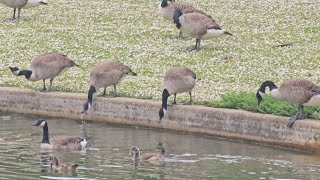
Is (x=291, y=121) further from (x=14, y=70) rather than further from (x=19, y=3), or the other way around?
(x=19, y=3)

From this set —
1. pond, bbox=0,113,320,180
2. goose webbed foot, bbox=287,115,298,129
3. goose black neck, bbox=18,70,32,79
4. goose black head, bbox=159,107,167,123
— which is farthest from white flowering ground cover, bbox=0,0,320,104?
goose webbed foot, bbox=287,115,298,129

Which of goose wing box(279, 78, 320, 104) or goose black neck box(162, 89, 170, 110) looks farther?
goose black neck box(162, 89, 170, 110)

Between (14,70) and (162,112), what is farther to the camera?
(14,70)

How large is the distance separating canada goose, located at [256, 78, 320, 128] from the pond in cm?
110

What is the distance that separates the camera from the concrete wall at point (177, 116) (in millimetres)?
19391

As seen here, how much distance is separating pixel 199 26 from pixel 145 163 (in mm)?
11272

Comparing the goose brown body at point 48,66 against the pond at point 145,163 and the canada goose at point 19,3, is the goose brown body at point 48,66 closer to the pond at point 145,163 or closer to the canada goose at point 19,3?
the pond at point 145,163

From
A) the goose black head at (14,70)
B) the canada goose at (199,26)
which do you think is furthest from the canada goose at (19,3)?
the goose black head at (14,70)

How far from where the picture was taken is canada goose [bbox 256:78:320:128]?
19.4m

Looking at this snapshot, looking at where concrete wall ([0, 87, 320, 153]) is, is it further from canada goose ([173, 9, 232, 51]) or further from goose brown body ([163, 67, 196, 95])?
canada goose ([173, 9, 232, 51])

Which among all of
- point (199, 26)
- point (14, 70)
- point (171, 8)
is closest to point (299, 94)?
point (14, 70)

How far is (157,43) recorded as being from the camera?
99.3 ft

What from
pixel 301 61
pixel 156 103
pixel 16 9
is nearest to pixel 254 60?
pixel 301 61

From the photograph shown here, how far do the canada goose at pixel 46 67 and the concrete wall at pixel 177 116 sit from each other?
45cm
